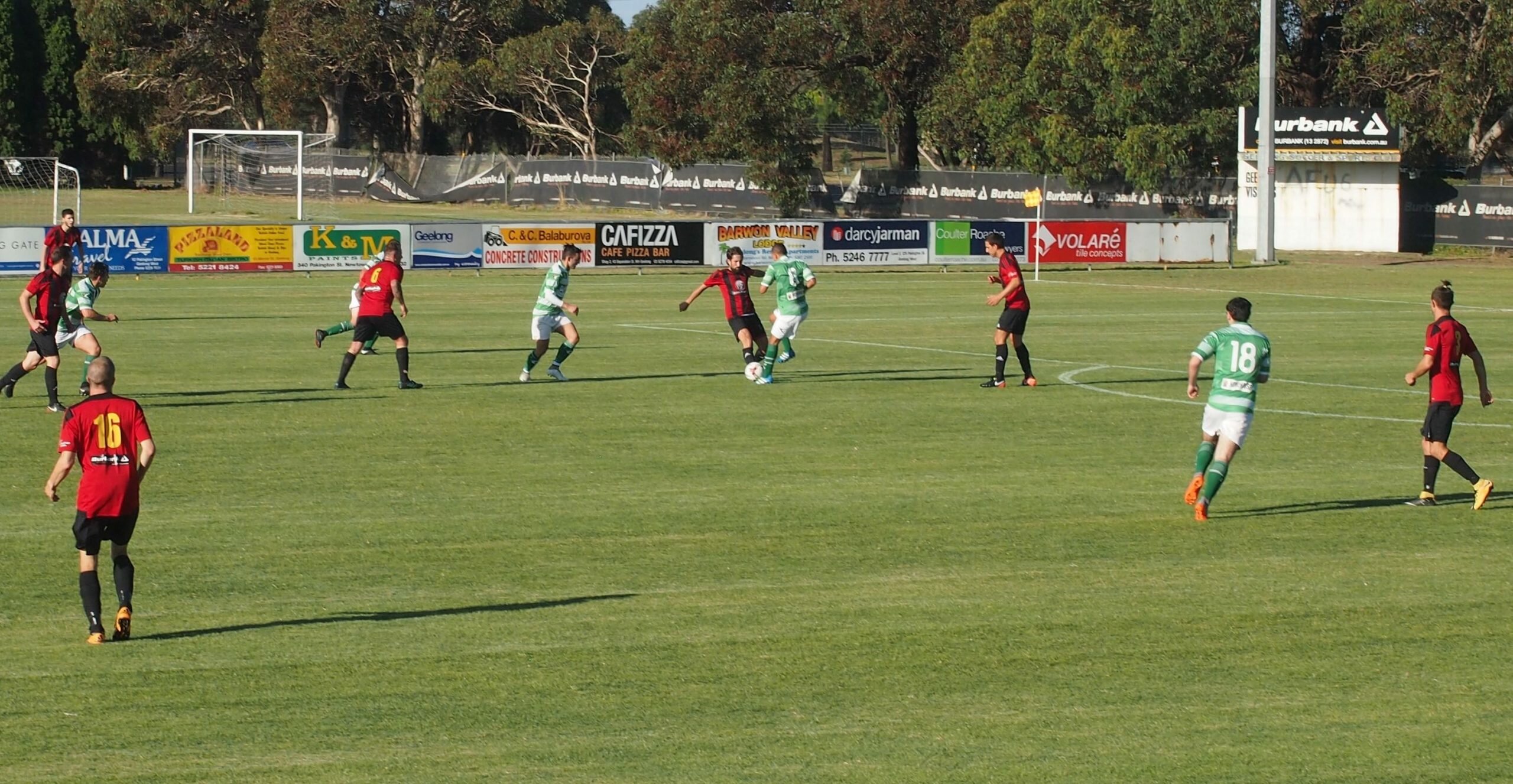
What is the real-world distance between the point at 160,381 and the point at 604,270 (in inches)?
951

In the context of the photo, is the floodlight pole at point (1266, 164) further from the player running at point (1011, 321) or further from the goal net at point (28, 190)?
the goal net at point (28, 190)

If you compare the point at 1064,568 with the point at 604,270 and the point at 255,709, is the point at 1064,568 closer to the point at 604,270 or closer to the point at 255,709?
the point at 255,709

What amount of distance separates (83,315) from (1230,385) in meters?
13.5

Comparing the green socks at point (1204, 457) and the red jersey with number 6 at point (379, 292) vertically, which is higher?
the red jersey with number 6 at point (379, 292)

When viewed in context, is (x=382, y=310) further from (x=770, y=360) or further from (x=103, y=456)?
(x=103, y=456)

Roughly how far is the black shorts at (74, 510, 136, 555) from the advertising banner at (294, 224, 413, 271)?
116ft

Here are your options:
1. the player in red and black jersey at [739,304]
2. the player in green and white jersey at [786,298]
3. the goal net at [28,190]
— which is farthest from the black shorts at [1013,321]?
the goal net at [28,190]

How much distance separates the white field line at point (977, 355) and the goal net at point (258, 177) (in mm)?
36907

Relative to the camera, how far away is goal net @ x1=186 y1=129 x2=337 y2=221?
240 ft

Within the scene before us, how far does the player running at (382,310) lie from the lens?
22469 millimetres

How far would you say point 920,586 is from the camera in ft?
38.7

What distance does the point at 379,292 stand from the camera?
73.8 ft

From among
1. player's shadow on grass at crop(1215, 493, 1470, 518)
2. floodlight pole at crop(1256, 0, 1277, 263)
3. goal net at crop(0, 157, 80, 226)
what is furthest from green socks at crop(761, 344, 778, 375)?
goal net at crop(0, 157, 80, 226)

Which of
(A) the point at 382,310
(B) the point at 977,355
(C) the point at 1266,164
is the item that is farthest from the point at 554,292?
(C) the point at 1266,164
